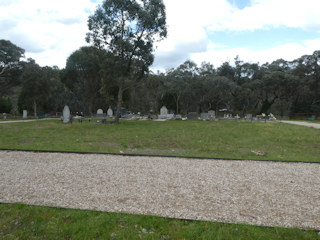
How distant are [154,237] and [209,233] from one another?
0.70m

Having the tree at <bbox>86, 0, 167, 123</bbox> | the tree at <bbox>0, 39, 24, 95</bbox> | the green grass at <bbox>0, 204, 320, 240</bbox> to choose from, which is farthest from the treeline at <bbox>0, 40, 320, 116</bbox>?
the green grass at <bbox>0, 204, 320, 240</bbox>

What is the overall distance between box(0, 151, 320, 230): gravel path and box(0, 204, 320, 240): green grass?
22 cm

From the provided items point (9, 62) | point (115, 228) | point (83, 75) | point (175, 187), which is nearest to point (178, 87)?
point (83, 75)

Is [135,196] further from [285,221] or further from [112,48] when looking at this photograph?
[112,48]

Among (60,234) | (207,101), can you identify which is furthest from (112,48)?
(207,101)

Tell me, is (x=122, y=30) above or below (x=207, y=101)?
above

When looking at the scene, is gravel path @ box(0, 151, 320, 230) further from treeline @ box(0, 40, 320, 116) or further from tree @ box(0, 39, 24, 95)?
tree @ box(0, 39, 24, 95)

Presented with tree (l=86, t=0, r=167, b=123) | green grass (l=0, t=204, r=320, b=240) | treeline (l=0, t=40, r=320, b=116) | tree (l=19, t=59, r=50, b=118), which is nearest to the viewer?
green grass (l=0, t=204, r=320, b=240)

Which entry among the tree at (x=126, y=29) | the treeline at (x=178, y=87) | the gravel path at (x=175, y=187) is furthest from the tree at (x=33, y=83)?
the gravel path at (x=175, y=187)

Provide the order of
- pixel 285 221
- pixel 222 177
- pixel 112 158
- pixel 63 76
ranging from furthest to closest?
pixel 63 76
pixel 112 158
pixel 222 177
pixel 285 221

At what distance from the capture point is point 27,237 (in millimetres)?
2719

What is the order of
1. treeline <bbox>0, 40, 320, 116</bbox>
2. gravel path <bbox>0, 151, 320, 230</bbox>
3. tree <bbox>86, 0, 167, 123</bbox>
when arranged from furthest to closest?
1. treeline <bbox>0, 40, 320, 116</bbox>
2. tree <bbox>86, 0, 167, 123</bbox>
3. gravel path <bbox>0, 151, 320, 230</bbox>

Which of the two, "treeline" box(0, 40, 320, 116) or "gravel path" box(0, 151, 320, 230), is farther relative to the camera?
"treeline" box(0, 40, 320, 116)

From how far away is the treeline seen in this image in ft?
113
